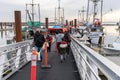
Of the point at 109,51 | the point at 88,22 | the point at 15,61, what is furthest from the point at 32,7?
the point at 15,61

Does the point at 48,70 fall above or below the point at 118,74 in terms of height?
below

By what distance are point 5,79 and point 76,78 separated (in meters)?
2.51

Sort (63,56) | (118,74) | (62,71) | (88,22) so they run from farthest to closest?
(88,22)
(63,56)
(62,71)
(118,74)

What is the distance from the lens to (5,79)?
29.5 feet

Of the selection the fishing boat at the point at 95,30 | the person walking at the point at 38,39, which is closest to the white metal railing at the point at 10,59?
the person walking at the point at 38,39

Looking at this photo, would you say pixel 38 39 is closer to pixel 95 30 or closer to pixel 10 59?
pixel 10 59

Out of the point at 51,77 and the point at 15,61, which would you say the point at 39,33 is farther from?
the point at 51,77

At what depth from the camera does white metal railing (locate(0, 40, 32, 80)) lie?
28.5ft

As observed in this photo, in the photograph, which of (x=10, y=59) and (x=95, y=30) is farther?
(x=95, y=30)

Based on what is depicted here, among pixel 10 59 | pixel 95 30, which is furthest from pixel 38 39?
pixel 95 30

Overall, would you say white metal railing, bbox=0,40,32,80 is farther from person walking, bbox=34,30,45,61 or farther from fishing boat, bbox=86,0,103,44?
fishing boat, bbox=86,0,103,44

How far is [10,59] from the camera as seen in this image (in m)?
9.84

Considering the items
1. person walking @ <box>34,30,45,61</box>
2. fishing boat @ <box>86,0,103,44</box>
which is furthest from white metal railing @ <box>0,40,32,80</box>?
fishing boat @ <box>86,0,103,44</box>

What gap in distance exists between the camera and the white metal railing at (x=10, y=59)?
342 inches
